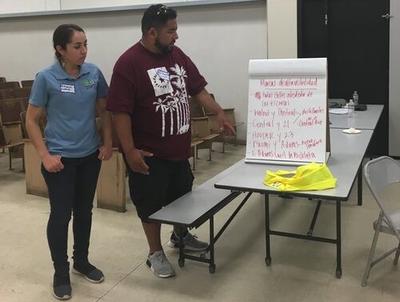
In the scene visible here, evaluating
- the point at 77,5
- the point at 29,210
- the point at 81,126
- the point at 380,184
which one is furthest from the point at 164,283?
the point at 77,5

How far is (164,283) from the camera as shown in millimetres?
2824

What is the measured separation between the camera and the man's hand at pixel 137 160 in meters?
2.61

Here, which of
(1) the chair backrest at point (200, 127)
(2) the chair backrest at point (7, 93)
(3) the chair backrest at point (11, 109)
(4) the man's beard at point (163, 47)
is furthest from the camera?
(2) the chair backrest at point (7, 93)

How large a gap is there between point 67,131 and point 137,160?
0.38 metres

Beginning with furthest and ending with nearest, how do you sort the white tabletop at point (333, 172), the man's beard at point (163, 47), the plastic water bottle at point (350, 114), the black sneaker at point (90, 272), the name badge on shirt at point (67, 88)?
the plastic water bottle at point (350, 114) < the black sneaker at point (90, 272) < the man's beard at point (163, 47) < the name badge on shirt at point (67, 88) < the white tabletop at point (333, 172)

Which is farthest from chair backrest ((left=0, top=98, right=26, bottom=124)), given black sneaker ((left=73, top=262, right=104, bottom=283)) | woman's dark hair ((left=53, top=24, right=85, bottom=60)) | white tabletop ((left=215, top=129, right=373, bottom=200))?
white tabletop ((left=215, top=129, right=373, bottom=200))

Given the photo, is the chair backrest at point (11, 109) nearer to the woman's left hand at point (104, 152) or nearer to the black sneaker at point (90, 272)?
the black sneaker at point (90, 272)

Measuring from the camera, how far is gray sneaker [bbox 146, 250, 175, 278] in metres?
2.89

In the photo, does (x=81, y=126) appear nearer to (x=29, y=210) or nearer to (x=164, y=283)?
(x=164, y=283)

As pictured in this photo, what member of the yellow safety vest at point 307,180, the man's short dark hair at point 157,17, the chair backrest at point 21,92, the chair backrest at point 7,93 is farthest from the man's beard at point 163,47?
the chair backrest at point 7,93

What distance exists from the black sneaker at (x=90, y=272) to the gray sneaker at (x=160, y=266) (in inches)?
11.8

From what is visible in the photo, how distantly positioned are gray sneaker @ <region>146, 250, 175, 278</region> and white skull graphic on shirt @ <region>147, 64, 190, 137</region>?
74cm

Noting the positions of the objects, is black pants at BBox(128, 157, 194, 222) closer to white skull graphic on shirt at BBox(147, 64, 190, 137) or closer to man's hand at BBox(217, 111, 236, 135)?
white skull graphic on shirt at BBox(147, 64, 190, 137)

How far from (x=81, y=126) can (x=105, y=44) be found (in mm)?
5211
